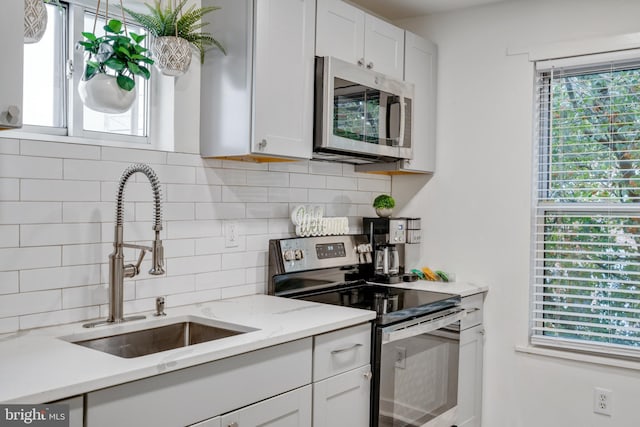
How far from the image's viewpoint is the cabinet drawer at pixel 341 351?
2059 millimetres

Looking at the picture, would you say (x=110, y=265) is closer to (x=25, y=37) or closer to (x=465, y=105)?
(x=25, y=37)

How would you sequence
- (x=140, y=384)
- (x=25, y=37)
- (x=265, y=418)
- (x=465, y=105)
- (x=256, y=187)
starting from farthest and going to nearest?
(x=465, y=105)
(x=256, y=187)
(x=265, y=418)
(x=25, y=37)
(x=140, y=384)

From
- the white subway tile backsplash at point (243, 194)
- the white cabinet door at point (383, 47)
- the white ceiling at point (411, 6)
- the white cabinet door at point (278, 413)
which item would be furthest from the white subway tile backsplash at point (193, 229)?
the white ceiling at point (411, 6)

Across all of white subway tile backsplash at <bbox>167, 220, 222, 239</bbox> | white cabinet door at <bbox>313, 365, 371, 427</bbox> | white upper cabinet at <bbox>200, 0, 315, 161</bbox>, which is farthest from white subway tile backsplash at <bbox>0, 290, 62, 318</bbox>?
white cabinet door at <bbox>313, 365, 371, 427</bbox>

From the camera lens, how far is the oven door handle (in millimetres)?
2336

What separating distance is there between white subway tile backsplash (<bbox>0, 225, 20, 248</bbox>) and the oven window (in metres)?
1.39

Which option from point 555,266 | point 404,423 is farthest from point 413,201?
point 404,423

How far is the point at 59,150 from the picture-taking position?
194 centimetres

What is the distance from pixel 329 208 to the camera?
3.15m

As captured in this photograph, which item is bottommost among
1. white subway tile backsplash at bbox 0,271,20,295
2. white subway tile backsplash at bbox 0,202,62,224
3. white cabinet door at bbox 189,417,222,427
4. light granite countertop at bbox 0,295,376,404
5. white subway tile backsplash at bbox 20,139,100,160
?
white cabinet door at bbox 189,417,222,427

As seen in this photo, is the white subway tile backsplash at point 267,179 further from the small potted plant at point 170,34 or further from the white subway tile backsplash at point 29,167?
the white subway tile backsplash at point 29,167

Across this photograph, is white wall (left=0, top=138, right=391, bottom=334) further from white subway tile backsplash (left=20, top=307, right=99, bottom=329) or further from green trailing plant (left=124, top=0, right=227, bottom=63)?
green trailing plant (left=124, top=0, right=227, bottom=63)

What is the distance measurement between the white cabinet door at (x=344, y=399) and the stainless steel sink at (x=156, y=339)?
0.39 m

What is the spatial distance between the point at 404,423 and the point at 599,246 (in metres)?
1.37
